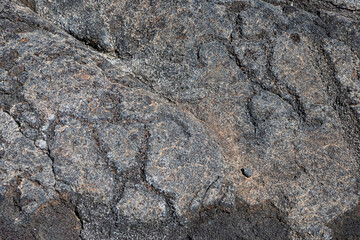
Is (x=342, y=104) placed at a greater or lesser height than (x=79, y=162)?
greater

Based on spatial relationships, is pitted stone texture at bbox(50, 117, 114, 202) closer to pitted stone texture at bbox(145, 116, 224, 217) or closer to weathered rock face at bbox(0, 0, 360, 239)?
weathered rock face at bbox(0, 0, 360, 239)

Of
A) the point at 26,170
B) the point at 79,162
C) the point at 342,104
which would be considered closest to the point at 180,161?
the point at 79,162

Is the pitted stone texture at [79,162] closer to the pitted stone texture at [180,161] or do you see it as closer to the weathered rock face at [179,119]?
the weathered rock face at [179,119]

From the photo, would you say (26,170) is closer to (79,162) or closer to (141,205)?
(79,162)

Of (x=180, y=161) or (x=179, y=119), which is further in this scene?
(x=179, y=119)

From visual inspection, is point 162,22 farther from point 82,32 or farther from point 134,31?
point 82,32

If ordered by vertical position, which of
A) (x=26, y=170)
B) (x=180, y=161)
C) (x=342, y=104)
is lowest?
(x=26, y=170)

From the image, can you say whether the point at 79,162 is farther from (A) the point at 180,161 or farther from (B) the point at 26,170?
(A) the point at 180,161

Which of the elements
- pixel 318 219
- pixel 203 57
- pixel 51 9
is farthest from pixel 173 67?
pixel 318 219

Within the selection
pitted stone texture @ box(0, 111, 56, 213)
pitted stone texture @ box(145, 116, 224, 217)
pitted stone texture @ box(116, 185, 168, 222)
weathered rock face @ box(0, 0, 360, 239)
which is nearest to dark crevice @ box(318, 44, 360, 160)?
weathered rock face @ box(0, 0, 360, 239)
